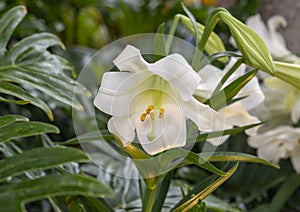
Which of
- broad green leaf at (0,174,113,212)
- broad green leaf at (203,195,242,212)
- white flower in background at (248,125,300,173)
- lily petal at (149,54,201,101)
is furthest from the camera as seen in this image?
A: white flower in background at (248,125,300,173)

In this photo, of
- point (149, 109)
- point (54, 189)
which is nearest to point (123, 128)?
point (149, 109)

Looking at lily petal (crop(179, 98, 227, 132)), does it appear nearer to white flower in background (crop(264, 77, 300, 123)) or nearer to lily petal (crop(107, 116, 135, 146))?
lily petal (crop(107, 116, 135, 146))

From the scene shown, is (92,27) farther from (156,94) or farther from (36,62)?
(156,94)

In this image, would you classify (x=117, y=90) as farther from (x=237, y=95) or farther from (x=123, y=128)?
(x=237, y=95)

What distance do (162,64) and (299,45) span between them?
725 millimetres

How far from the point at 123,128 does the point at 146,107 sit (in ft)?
0.10

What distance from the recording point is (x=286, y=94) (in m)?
0.86

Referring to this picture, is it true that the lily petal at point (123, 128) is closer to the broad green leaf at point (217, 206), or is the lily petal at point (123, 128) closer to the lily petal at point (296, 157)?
the broad green leaf at point (217, 206)

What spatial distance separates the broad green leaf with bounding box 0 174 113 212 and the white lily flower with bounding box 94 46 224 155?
5.4 inches

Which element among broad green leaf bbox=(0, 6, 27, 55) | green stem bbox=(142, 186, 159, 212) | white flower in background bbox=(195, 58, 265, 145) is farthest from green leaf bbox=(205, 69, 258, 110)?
broad green leaf bbox=(0, 6, 27, 55)

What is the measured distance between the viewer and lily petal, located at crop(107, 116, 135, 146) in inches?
18.7

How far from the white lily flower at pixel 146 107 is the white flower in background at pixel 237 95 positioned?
0.06 meters

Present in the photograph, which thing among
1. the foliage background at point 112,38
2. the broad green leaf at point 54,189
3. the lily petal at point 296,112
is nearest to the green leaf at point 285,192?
the foliage background at point 112,38

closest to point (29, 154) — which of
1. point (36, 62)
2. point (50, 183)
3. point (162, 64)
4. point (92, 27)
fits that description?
point (50, 183)
